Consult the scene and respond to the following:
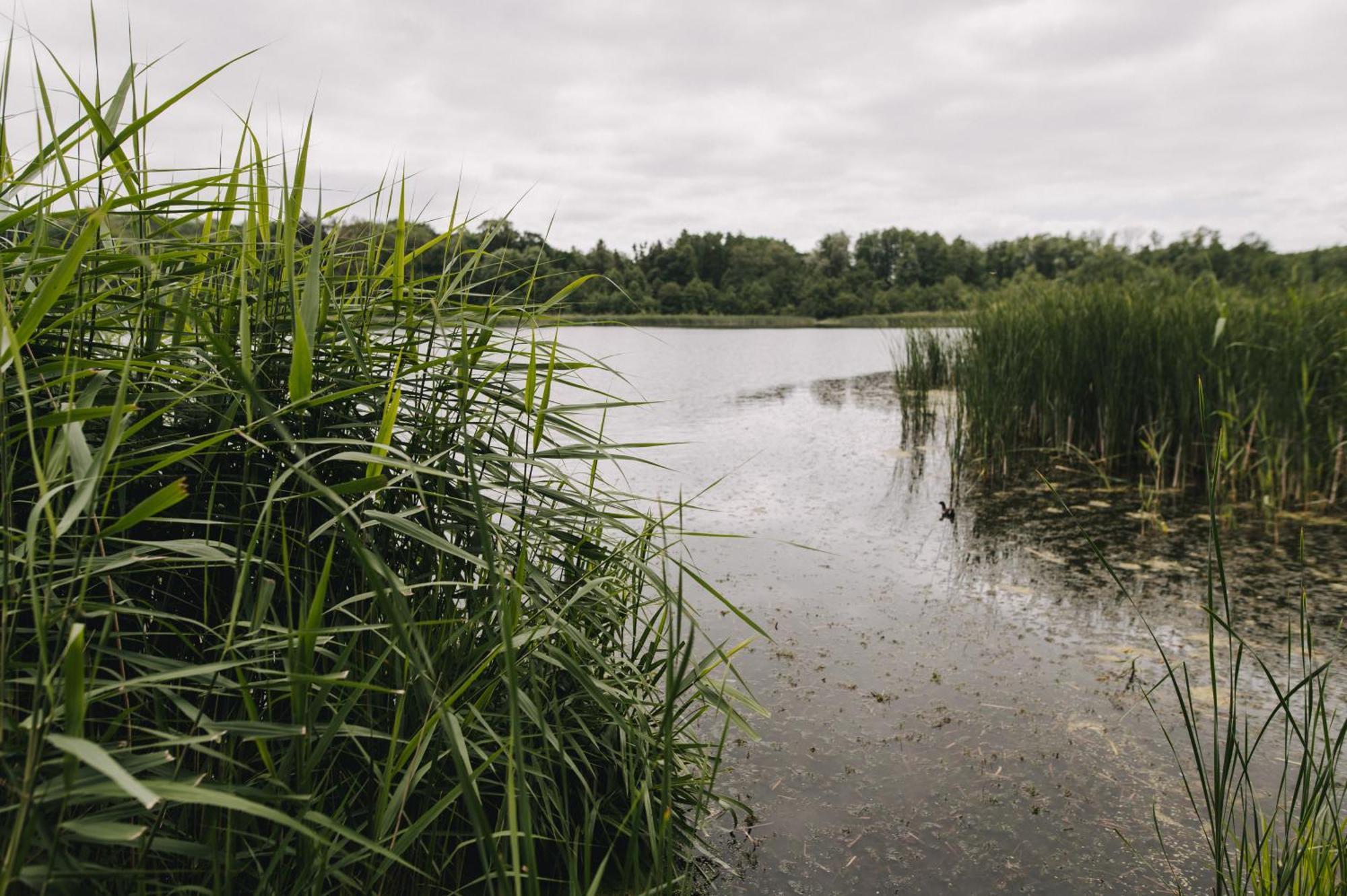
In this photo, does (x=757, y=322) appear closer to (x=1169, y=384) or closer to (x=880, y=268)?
(x=880, y=268)

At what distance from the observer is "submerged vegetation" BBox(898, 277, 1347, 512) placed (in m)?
4.60

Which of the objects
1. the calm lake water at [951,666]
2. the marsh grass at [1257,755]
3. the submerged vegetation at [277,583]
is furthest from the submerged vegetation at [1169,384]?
the submerged vegetation at [277,583]

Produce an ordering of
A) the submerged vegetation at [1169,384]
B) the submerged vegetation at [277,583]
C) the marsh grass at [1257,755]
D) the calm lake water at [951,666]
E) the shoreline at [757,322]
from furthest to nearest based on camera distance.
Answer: the shoreline at [757,322], the submerged vegetation at [1169,384], the calm lake water at [951,666], the marsh grass at [1257,755], the submerged vegetation at [277,583]

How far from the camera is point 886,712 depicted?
2.46m

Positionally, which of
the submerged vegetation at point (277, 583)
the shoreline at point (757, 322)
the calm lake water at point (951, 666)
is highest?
the shoreline at point (757, 322)

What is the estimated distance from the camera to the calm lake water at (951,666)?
1.83m

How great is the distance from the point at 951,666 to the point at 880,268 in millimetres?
38909

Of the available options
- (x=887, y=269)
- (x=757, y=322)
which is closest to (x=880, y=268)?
(x=887, y=269)

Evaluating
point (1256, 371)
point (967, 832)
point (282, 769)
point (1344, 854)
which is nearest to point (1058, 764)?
point (967, 832)

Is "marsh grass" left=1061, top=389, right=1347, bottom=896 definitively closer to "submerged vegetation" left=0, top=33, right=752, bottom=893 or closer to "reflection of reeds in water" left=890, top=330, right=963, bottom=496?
"submerged vegetation" left=0, top=33, right=752, bottom=893

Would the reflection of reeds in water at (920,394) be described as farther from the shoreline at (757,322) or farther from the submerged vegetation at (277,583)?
the shoreline at (757,322)

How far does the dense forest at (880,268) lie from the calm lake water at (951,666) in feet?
5.75

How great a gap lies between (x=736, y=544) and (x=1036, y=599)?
4.92ft

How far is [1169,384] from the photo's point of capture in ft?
16.9
